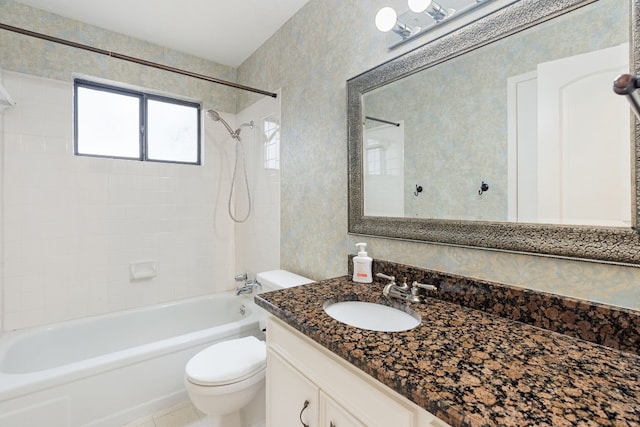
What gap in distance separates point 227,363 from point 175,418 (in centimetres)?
66

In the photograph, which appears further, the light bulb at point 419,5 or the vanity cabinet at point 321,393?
the light bulb at point 419,5

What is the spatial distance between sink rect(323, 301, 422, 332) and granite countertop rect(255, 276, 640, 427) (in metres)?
0.14

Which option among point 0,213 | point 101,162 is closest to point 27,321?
point 0,213

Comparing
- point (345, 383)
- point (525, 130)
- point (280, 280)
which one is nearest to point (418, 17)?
point (525, 130)

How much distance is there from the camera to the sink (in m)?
1.10

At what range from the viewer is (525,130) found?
36.3 inches

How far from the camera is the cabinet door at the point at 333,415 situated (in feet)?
2.49

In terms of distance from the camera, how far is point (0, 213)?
187 cm

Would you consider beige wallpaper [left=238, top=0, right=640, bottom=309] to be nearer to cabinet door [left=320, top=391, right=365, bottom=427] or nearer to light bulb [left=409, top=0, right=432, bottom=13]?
light bulb [left=409, top=0, right=432, bottom=13]

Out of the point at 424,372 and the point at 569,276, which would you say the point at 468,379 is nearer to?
the point at 424,372

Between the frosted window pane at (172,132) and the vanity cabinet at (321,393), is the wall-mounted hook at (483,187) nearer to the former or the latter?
the vanity cabinet at (321,393)

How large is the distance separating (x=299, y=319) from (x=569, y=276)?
813 millimetres

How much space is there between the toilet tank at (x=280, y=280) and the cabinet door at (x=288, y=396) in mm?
641

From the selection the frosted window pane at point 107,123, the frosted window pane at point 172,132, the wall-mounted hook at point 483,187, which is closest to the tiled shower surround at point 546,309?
the wall-mounted hook at point 483,187
